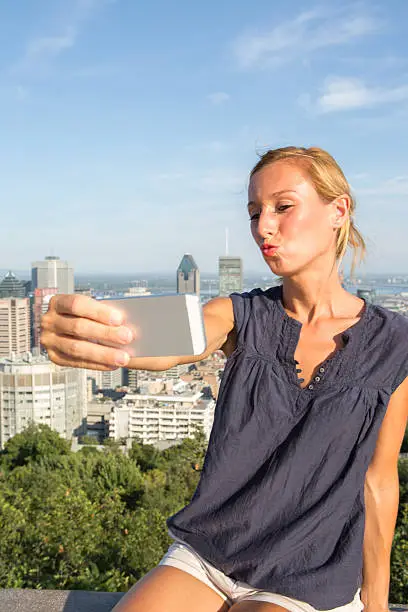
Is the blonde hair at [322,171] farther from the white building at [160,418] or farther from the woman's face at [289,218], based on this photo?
the white building at [160,418]

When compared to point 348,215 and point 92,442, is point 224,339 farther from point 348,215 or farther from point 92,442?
point 92,442

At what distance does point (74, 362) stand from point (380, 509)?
0.64 metres

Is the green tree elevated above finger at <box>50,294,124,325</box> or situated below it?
below

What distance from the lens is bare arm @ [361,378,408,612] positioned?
1.07 m

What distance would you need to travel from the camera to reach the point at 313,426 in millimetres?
1022

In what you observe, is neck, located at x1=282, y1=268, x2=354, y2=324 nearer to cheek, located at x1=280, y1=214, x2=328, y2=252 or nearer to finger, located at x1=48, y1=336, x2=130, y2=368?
cheek, located at x1=280, y1=214, x2=328, y2=252

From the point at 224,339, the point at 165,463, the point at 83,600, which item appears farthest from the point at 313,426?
the point at 165,463

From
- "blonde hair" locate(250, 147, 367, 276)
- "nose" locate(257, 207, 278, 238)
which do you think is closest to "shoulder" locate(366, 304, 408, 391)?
"blonde hair" locate(250, 147, 367, 276)

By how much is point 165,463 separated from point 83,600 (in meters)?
13.0

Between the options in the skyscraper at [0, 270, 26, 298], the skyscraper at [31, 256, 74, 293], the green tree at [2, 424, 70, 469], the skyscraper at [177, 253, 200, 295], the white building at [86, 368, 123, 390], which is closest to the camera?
the skyscraper at [177, 253, 200, 295]

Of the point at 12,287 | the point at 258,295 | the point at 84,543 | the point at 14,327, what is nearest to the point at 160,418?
the point at 14,327

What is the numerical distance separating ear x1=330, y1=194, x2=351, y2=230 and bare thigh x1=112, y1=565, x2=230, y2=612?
69 centimetres

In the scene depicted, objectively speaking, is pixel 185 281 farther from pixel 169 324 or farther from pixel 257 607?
pixel 169 324

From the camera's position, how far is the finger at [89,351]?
0.72m
